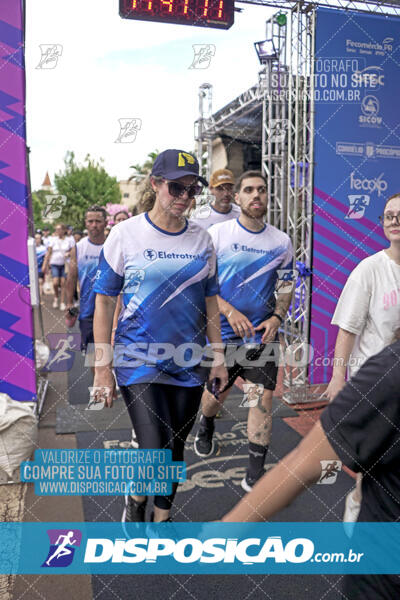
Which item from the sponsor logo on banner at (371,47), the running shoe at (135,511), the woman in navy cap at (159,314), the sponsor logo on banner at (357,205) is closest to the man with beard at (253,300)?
the woman in navy cap at (159,314)

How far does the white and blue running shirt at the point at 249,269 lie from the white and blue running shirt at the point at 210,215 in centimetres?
164

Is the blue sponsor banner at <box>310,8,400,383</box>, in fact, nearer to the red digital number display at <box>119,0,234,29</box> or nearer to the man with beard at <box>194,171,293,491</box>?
the red digital number display at <box>119,0,234,29</box>

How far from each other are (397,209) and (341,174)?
10.2 ft

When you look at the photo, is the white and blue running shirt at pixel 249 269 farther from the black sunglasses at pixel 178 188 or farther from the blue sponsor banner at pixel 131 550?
the blue sponsor banner at pixel 131 550

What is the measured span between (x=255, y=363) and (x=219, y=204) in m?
2.36

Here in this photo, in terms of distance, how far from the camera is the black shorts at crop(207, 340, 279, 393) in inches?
146

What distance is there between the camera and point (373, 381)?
3.15 feet

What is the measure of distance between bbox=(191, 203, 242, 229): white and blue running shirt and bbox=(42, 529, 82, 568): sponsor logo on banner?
130 inches

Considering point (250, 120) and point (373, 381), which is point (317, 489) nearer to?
point (373, 381)

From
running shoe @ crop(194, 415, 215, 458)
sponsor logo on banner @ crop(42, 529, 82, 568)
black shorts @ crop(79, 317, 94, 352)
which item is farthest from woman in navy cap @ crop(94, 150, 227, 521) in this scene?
black shorts @ crop(79, 317, 94, 352)

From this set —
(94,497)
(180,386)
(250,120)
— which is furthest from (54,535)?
(250,120)

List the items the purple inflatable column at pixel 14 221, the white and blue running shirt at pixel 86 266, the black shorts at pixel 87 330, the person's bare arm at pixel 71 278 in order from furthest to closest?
1. the person's bare arm at pixel 71 278
2. the white and blue running shirt at pixel 86 266
3. the black shorts at pixel 87 330
4. the purple inflatable column at pixel 14 221

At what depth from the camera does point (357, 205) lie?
577cm

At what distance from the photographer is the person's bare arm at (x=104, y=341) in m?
2.80
